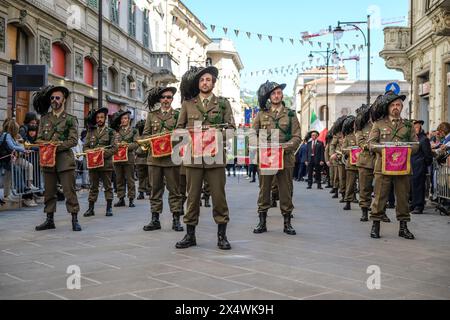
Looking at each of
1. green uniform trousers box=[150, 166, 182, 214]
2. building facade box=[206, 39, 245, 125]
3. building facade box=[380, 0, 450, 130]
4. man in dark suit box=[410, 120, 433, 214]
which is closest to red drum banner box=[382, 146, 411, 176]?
green uniform trousers box=[150, 166, 182, 214]

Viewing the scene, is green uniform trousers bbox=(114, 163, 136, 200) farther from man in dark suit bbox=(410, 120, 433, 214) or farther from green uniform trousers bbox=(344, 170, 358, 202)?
man in dark suit bbox=(410, 120, 433, 214)

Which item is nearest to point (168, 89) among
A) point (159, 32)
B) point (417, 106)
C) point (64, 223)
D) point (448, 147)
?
point (64, 223)

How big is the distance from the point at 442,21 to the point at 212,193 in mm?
10788

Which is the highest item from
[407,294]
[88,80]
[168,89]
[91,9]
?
[91,9]

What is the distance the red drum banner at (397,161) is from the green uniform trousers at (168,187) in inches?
117

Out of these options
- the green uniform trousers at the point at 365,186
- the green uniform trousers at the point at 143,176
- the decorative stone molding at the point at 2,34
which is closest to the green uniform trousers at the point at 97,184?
the green uniform trousers at the point at 143,176

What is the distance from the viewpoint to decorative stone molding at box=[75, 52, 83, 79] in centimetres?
2260

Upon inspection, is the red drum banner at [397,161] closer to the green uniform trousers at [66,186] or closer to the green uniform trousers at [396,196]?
the green uniform trousers at [396,196]

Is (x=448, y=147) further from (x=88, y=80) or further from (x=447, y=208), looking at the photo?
(x=88, y=80)

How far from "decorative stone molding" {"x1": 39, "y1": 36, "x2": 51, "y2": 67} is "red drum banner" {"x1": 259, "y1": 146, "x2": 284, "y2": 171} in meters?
12.9

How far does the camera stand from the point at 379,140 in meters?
8.20

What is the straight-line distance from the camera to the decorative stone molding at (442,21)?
15078 millimetres

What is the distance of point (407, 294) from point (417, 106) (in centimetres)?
1937
